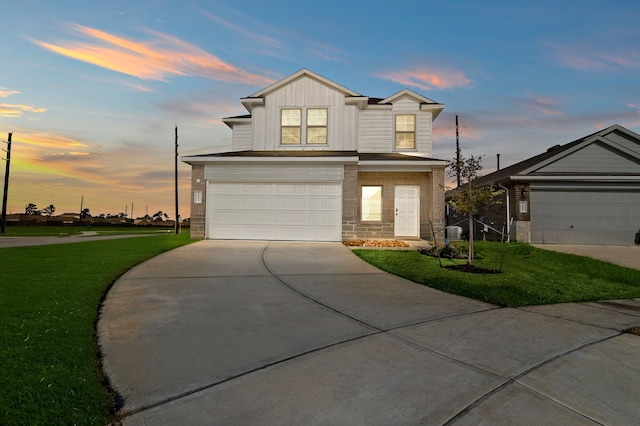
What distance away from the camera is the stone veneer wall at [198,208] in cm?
1455

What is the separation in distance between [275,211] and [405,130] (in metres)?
7.49

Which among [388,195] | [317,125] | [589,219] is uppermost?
[317,125]

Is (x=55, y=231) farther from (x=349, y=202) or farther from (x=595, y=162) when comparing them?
(x=595, y=162)

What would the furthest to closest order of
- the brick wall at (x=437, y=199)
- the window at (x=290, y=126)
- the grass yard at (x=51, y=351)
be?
the window at (x=290, y=126) < the brick wall at (x=437, y=199) < the grass yard at (x=51, y=351)

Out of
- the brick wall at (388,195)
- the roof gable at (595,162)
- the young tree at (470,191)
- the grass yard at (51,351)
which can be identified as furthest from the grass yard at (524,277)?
the roof gable at (595,162)

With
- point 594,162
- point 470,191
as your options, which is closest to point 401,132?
point 470,191

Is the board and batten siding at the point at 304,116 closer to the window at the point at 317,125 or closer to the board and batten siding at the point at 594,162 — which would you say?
the window at the point at 317,125

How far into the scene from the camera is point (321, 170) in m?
14.2

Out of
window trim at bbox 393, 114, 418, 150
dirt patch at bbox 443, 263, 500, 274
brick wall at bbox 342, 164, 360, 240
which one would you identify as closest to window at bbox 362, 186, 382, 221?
brick wall at bbox 342, 164, 360, 240

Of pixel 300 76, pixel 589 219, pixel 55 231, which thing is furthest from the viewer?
pixel 55 231

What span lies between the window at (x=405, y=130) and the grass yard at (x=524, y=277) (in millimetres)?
6754

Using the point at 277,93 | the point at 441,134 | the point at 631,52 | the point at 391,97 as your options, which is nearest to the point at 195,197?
the point at 277,93

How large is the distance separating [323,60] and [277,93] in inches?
106

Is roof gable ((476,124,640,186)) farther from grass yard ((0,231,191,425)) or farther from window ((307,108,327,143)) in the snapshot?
grass yard ((0,231,191,425))
